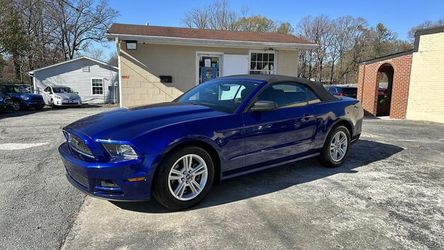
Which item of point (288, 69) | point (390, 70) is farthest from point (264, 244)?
point (390, 70)

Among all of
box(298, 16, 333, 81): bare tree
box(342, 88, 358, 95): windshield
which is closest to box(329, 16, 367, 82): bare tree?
box(298, 16, 333, 81): bare tree

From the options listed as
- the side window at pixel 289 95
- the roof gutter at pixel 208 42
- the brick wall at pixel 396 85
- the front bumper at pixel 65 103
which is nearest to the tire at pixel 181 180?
the side window at pixel 289 95

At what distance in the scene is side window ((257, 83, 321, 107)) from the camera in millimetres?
4416

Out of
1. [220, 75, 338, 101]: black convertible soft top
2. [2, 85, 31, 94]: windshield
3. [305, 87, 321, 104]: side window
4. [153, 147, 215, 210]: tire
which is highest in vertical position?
[220, 75, 338, 101]: black convertible soft top

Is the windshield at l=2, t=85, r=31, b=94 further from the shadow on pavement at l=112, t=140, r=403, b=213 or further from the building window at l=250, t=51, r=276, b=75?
the shadow on pavement at l=112, t=140, r=403, b=213

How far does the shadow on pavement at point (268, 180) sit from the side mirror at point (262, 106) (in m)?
1.05

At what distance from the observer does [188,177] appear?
3.58 m

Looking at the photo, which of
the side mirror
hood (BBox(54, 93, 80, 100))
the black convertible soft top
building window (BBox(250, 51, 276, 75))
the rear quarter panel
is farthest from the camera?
hood (BBox(54, 93, 80, 100))

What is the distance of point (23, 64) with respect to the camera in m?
33.8

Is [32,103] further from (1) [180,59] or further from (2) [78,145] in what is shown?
(2) [78,145]

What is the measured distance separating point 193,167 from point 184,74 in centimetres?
865

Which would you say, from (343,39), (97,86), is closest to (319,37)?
(343,39)

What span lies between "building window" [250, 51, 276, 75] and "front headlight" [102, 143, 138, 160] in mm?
9938

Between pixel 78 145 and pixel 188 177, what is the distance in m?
1.23
